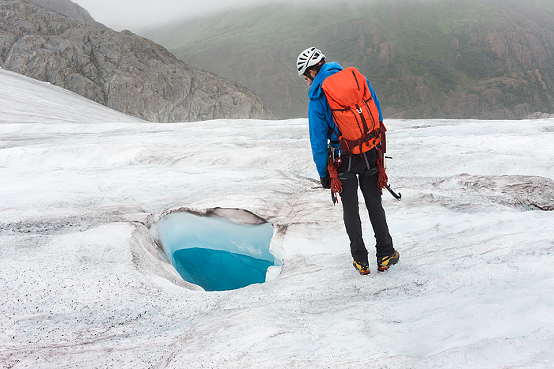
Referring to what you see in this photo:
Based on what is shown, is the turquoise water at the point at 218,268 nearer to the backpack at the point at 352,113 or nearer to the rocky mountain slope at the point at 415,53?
the backpack at the point at 352,113

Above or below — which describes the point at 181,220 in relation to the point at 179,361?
below

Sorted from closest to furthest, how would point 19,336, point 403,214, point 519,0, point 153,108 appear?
point 19,336, point 403,214, point 153,108, point 519,0

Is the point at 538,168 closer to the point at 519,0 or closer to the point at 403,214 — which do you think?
the point at 403,214

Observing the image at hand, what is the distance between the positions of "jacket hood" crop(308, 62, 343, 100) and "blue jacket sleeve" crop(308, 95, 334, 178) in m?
0.05

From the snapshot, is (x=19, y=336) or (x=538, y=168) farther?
(x=538, y=168)

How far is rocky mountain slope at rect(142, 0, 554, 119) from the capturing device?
14038 cm

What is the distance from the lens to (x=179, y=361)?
8.46 ft

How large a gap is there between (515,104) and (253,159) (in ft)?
532

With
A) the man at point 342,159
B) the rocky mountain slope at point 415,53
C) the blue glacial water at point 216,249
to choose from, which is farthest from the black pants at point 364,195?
the rocky mountain slope at point 415,53

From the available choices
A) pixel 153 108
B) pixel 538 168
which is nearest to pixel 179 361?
pixel 538 168

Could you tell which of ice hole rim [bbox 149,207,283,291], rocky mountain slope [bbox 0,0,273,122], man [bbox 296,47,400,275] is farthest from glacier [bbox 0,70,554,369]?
rocky mountain slope [bbox 0,0,273,122]

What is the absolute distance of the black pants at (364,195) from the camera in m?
3.34

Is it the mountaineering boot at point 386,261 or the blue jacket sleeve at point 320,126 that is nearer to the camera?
the blue jacket sleeve at point 320,126

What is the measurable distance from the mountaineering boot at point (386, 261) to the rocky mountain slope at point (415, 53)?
13007cm
